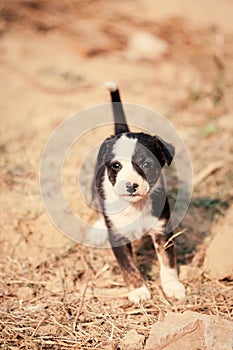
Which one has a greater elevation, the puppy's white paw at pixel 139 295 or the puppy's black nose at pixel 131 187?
the puppy's black nose at pixel 131 187

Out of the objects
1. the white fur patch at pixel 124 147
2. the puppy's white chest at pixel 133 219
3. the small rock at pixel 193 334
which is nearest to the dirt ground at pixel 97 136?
the small rock at pixel 193 334

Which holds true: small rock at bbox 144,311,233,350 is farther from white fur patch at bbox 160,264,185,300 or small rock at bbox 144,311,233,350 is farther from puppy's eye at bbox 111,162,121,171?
puppy's eye at bbox 111,162,121,171

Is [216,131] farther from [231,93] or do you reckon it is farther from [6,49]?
[6,49]

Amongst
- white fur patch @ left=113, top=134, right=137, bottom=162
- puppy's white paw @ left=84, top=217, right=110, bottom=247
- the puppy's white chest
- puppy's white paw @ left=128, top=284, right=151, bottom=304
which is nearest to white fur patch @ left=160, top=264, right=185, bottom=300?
puppy's white paw @ left=128, top=284, right=151, bottom=304

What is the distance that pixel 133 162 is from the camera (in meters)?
3.43

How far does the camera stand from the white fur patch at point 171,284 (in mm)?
3793

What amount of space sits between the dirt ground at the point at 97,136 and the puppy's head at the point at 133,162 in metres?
0.94

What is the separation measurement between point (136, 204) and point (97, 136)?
2.79 meters

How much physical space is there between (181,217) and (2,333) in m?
2.13

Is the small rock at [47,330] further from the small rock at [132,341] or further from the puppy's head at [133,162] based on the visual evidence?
the puppy's head at [133,162]

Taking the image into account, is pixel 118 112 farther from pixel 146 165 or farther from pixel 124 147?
pixel 146 165

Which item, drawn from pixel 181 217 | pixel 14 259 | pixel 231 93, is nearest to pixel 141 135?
pixel 181 217

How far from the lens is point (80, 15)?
9055 mm

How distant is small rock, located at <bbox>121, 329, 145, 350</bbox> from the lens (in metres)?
3.13
